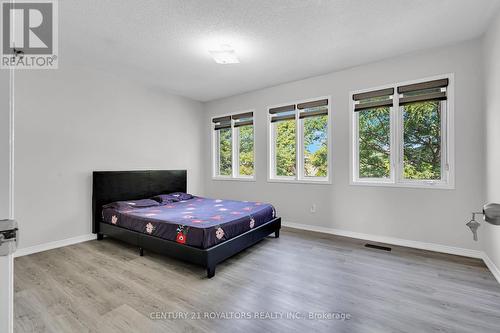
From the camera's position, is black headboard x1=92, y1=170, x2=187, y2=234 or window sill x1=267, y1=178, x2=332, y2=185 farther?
window sill x1=267, y1=178, x2=332, y2=185

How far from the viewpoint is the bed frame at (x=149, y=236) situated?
254 centimetres

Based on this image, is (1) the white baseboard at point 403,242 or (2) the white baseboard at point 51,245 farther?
(2) the white baseboard at point 51,245

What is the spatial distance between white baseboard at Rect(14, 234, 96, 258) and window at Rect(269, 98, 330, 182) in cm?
332

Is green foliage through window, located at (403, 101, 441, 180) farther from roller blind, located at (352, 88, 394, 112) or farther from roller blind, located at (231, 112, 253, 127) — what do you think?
roller blind, located at (231, 112, 253, 127)

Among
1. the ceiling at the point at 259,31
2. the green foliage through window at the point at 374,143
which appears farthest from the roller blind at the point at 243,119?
the green foliage through window at the point at 374,143

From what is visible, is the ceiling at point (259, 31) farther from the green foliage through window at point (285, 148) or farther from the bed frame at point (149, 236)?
the bed frame at point (149, 236)

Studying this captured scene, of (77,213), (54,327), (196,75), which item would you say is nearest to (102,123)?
(77,213)

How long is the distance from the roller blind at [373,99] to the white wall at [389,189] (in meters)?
0.13

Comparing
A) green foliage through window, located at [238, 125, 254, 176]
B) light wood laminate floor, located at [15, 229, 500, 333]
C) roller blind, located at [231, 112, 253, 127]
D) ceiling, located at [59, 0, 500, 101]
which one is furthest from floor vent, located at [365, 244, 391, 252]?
roller blind, located at [231, 112, 253, 127]

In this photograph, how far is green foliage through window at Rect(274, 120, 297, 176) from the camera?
14.9 ft

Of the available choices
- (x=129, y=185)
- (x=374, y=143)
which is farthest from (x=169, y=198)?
(x=374, y=143)

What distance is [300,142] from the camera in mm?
4430

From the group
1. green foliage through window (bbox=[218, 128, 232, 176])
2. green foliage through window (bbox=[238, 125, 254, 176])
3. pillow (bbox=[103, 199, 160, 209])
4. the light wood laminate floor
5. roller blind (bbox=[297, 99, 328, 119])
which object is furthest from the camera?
green foliage through window (bbox=[218, 128, 232, 176])

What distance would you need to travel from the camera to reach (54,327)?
67.2 inches
